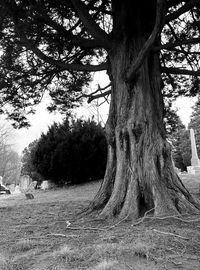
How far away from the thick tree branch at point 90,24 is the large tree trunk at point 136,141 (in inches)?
8.9

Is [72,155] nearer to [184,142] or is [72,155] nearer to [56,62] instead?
[56,62]

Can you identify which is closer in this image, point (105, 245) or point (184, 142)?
point (105, 245)

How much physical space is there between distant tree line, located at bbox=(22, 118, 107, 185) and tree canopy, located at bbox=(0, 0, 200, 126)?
13.3 feet

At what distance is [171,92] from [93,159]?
5048mm

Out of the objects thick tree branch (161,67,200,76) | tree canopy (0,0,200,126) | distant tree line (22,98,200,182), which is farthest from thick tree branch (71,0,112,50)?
distant tree line (22,98,200,182)

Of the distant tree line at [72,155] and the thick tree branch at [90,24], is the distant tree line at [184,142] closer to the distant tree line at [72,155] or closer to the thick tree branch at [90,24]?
the distant tree line at [72,155]

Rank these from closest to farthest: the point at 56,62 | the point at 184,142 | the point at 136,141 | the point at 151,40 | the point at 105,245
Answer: the point at 105,245 → the point at 151,40 → the point at 136,141 → the point at 56,62 → the point at 184,142

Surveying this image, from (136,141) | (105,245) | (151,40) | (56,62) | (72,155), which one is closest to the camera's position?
(105,245)

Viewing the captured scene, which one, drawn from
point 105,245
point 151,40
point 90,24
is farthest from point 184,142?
point 105,245

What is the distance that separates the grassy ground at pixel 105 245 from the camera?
7.20 feet

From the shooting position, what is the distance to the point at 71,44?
5.89m

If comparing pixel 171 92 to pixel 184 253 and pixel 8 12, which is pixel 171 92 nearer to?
pixel 8 12

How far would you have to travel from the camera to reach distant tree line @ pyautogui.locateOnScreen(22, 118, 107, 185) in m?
11.6

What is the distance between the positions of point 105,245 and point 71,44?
442 centimetres
